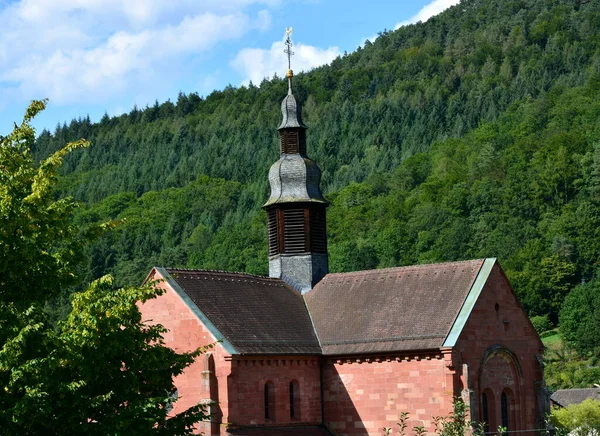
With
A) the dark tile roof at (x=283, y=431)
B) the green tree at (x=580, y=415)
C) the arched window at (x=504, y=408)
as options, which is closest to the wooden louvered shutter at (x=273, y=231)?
the dark tile roof at (x=283, y=431)

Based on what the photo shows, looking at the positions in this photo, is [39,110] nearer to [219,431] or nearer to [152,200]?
[219,431]

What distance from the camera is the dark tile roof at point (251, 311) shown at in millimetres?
42188

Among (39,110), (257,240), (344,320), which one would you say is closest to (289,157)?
(344,320)

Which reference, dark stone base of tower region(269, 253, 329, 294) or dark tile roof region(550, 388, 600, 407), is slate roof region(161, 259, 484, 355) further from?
dark tile roof region(550, 388, 600, 407)

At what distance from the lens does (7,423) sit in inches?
995

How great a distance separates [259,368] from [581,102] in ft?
437

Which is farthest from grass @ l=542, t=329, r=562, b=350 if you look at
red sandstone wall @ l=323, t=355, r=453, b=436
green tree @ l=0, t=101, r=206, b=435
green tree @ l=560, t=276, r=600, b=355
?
green tree @ l=0, t=101, r=206, b=435

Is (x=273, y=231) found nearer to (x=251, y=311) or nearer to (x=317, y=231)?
(x=317, y=231)

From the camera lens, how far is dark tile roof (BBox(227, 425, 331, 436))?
134 feet

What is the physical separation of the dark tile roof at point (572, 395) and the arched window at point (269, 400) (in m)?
46.6

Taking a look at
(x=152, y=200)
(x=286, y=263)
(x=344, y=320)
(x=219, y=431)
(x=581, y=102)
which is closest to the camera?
(x=219, y=431)

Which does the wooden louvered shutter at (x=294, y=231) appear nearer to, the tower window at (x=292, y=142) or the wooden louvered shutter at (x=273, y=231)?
the wooden louvered shutter at (x=273, y=231)

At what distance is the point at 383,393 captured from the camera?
43.0m

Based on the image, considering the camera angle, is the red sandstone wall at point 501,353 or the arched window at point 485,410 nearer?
the red sandstone wall at point 501,353
